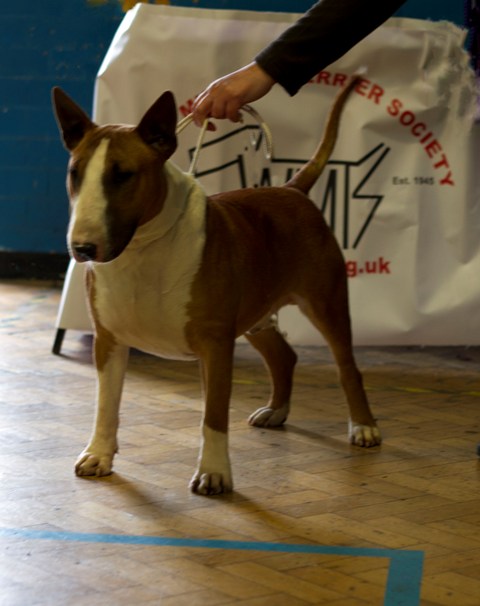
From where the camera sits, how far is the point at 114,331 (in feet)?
8.87

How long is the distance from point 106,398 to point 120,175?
0.63 metres

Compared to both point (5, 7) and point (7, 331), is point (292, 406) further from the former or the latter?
point (5, 7)

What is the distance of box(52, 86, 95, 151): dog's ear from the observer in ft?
8.23

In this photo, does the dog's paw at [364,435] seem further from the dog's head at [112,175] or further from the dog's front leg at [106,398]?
the dog's head at [112,175]

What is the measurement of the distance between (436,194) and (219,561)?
2.51m

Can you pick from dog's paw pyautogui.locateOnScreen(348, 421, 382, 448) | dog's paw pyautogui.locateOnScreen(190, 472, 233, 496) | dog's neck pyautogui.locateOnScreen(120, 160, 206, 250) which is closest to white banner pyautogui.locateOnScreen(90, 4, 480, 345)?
dog's paw pyautogui.locateOnScreen(348, 421, 382, 448)

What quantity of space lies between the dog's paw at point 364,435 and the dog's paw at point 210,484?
2.00ft

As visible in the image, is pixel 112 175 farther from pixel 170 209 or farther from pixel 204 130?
pixel 204 130

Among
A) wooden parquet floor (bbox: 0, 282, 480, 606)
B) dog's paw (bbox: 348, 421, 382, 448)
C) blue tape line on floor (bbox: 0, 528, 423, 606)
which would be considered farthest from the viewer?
dog's paw (bbox: 348, 421, 382, 448)

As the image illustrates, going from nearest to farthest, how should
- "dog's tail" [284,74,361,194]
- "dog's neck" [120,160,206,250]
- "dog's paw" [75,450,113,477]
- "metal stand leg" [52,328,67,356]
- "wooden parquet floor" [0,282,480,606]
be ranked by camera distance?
1. "wooden parquet floor" [0,282,480,606]
2. "dog's neck" [120,160,206,250]
3. "dog's paw" [75,450,113,477]
4. "dog's tail" [284,74,361,194]
5. "metal stand leg" [52,328,67,356]

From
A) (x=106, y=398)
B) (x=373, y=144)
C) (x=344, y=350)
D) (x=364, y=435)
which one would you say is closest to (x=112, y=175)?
(x=106, y=398)

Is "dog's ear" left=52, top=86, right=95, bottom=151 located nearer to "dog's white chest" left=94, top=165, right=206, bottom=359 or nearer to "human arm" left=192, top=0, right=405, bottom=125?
"dog's white chest" left=94, top=165, right=206, bottom=359

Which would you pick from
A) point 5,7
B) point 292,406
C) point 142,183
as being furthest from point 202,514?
point 5,7

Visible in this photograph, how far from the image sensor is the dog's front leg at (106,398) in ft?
9.07
